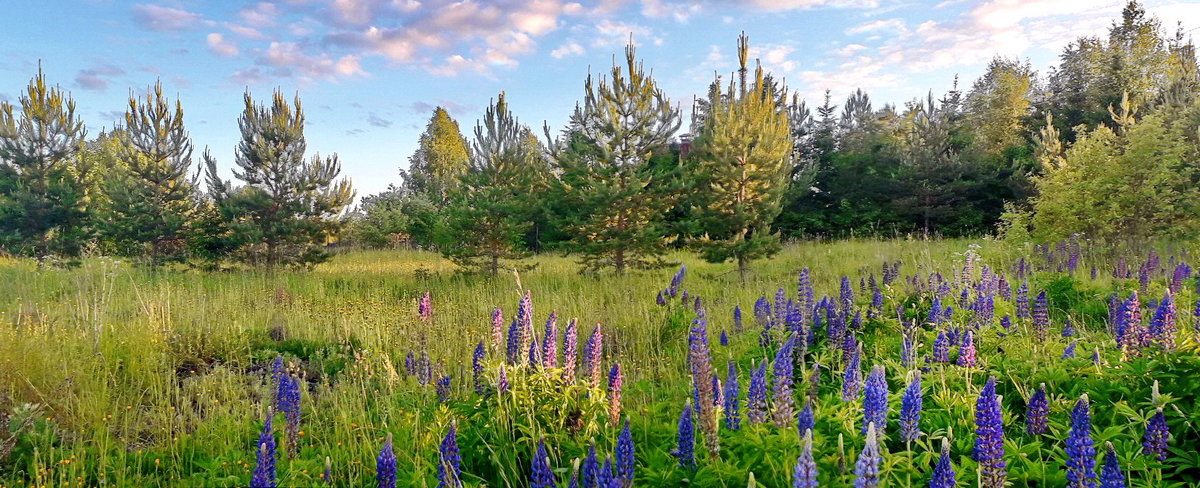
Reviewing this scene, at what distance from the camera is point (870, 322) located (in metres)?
4.53

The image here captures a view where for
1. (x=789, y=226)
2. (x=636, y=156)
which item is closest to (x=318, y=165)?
(x=636, y=156)

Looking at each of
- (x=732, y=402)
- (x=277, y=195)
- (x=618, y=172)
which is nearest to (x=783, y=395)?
(x=732, y=402)

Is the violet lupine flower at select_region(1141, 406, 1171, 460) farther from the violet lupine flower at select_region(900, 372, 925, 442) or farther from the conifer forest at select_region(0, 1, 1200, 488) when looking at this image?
the violet lupine flower at select_region(900, 372, 925, 442)

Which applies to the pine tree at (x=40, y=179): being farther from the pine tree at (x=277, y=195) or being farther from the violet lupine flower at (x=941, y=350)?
the violet lupine flower at (x=941, y=350)

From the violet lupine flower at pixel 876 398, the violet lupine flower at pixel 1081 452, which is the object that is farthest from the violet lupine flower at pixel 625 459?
the violet lupine flower at pixel 1081 452

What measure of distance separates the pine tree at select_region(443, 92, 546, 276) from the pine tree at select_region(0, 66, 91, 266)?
499 inches

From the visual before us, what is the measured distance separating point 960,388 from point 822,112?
88.4 feet

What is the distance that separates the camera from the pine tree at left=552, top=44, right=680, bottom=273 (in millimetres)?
11305

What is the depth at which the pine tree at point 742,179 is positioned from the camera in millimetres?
11312

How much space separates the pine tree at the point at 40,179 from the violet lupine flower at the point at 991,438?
2182 centimetres

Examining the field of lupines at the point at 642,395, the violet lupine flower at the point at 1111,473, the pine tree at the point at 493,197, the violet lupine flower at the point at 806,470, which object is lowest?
the field of lupines at the point at 642,395

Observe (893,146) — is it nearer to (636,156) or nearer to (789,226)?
(789,226)

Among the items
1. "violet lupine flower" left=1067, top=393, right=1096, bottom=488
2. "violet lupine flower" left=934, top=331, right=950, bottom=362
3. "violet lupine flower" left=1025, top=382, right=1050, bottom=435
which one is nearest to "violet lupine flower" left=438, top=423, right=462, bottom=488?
"violet lupine flower" left=1067, top=393, right=1096, bottom=488

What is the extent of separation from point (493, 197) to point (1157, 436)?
11.1m
